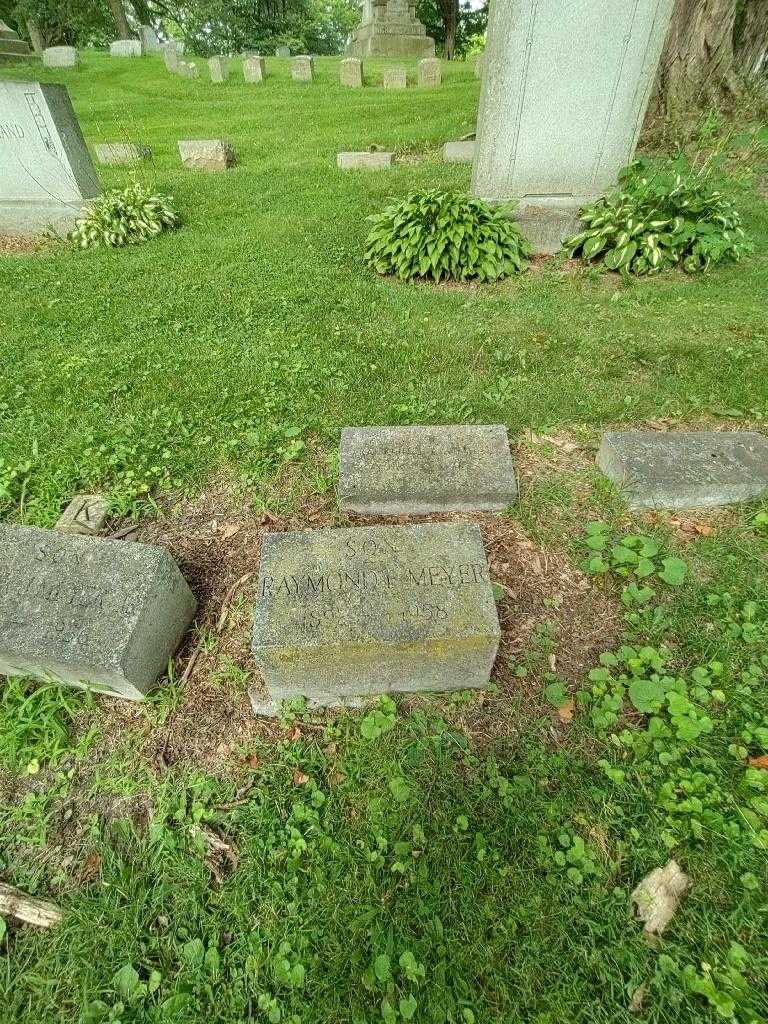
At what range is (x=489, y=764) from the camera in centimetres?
205

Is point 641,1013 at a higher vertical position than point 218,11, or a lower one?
lower

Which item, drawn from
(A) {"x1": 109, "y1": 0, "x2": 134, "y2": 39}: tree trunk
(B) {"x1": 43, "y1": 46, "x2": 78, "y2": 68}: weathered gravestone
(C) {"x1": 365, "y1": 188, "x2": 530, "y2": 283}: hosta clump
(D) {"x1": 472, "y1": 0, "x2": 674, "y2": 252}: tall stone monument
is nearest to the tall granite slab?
(C) {"x1": 365, "y1": 188, "x2": 530, "y2": 283}: hosta clump

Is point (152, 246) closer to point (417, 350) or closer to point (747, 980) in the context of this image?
point (417, 350)

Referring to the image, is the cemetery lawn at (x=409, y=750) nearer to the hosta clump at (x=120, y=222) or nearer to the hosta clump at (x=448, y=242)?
the hosta clump at (x=448, y=242)

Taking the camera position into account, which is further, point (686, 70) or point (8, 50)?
point (8, 50)

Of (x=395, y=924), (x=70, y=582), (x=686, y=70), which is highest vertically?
(x=686, y=70)

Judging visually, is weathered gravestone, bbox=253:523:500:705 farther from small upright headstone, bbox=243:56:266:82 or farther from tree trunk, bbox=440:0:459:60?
tree trunk, bbox=440:0:459:60

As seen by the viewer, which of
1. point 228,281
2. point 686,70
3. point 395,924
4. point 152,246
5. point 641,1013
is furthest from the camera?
point 686,70

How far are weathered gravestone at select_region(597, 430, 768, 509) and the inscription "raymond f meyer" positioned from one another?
1.34 metres

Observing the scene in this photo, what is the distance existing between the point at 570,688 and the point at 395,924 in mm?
1146

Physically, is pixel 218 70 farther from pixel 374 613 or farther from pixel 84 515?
pixel 374 613

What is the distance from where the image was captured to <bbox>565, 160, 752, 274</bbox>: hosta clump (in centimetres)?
521

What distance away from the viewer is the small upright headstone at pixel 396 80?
45.9 feet

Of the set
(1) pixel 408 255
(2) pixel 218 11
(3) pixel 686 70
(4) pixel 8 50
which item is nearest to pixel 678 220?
(1) pixel 408 255
